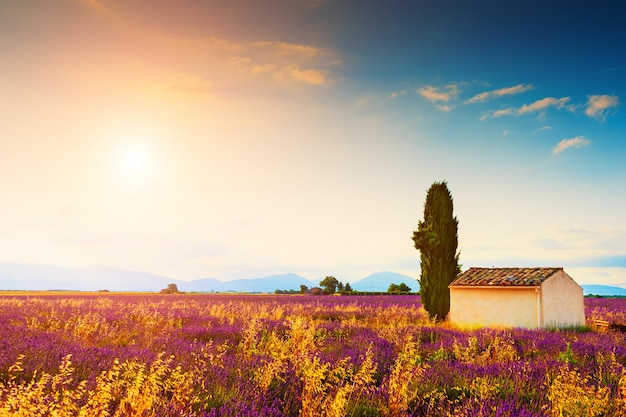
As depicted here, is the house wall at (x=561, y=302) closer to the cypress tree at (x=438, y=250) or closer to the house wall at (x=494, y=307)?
the house wall at (x=494, y=307)

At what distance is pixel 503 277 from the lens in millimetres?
21562

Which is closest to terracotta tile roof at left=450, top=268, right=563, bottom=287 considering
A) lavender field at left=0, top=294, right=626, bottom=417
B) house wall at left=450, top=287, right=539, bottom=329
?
house wall at left=450, top=287, right=539, bottom=329

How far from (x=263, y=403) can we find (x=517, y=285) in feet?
58.2

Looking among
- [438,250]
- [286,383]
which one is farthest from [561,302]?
[286,383]

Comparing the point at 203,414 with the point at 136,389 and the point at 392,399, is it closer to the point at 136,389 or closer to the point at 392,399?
the point at 136,389

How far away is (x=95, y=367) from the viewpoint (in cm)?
621

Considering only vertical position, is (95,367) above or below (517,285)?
below

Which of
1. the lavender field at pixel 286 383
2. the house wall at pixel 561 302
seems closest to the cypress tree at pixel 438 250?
the house wall at pixel 561 302

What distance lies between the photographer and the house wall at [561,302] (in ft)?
64.4

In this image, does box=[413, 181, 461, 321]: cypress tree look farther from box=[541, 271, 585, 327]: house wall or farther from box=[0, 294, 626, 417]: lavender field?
box=[0, 294, 626, 417]: lavender field

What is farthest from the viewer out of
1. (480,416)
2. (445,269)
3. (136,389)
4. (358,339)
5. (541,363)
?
(445,269)

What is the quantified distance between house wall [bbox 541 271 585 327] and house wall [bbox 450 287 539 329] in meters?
→ 0.56

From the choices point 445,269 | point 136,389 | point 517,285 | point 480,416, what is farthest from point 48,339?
point 445,269

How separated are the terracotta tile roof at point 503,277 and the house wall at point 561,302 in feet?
1.37
